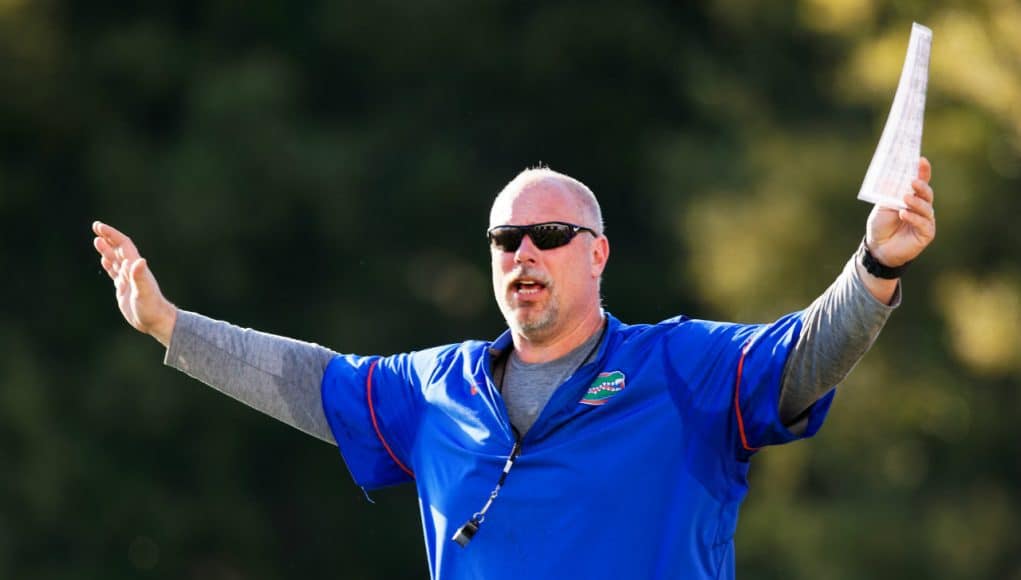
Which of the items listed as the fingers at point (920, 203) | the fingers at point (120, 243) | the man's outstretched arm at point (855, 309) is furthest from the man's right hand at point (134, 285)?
the fingers at point (920, 203)

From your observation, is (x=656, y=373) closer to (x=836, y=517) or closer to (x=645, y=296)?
(x=836, y=517)

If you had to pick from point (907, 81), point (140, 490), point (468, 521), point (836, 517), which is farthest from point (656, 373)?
point (140, 490)

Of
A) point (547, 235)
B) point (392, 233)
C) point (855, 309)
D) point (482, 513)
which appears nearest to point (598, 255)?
point (547, 235)

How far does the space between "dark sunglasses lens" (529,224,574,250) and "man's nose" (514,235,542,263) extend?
1 cm

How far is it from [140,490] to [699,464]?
10265 millimetres

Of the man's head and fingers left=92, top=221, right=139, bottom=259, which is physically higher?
fingers left=92, top=221, right=139, bottom=259

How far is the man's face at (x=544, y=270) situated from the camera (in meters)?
4.21

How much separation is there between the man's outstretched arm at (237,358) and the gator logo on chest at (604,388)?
31.7 inches

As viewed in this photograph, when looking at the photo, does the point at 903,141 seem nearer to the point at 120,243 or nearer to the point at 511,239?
the point at 511,239

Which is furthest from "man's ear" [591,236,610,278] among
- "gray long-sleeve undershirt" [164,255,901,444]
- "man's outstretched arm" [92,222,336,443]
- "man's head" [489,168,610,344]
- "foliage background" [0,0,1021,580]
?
"foliage background" [0,0,1021,580]

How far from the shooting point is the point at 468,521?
13.5 ft

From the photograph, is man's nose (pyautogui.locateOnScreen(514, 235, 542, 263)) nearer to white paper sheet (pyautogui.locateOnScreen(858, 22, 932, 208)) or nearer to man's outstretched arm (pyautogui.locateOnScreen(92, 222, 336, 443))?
man's outstretched arm (pyautogui.locateOnScreen(92, 222, 336, 443))

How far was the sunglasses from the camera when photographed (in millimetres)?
4238

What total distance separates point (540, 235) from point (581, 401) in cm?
42
